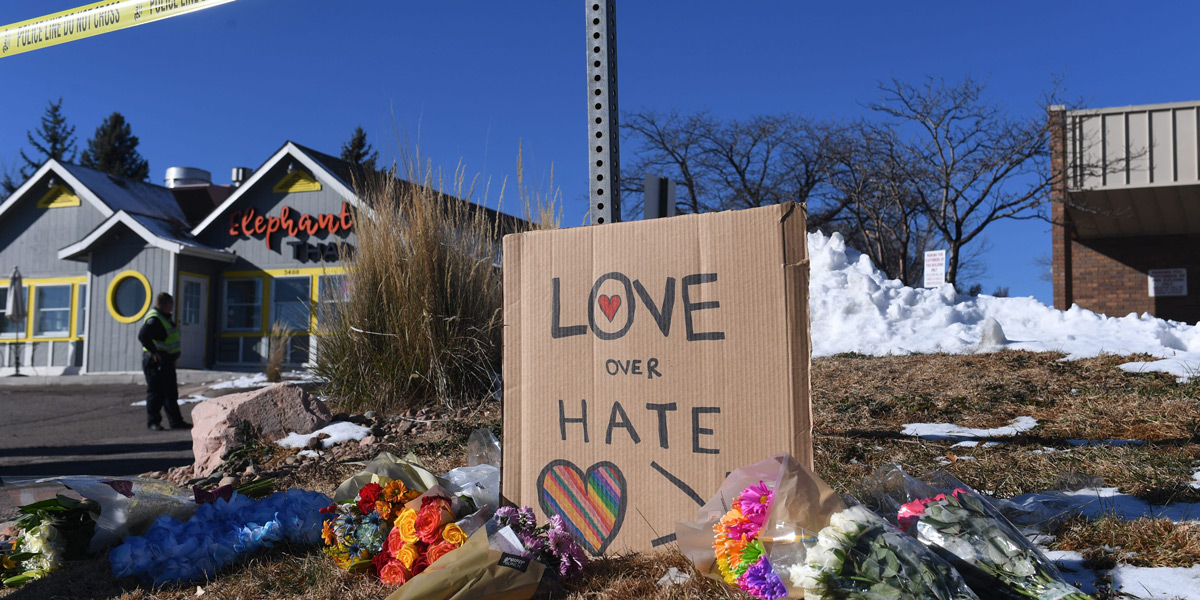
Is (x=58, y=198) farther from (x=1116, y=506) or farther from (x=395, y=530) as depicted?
(x=1116, y=506)

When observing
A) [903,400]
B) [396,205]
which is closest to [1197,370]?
[903,400]

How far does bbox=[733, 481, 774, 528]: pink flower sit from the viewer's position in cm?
188

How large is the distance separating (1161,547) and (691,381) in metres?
1.25

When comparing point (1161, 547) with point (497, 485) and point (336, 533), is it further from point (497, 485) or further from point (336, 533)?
point (336, 533)

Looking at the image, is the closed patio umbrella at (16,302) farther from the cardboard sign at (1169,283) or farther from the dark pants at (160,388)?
the cardboard sign at (1169,283)

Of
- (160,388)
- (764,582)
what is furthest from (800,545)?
(160,388)

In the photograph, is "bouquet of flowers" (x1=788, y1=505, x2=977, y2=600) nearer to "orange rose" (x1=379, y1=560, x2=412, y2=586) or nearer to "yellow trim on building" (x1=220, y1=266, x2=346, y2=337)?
"orange rose" (x1=379, y1=560, x2=412, y2=586)

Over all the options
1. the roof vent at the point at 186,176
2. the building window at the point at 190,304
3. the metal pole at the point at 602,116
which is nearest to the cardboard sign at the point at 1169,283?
the metal pole at the point at 602,116

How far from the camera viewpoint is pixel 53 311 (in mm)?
18391

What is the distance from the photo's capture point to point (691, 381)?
227 centimetres

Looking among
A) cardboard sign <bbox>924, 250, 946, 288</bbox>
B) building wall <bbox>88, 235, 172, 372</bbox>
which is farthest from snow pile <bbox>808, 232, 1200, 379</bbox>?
building wall <bbox>88, 235, 172, 372</bbox>

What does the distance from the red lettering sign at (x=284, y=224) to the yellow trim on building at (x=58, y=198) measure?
4465 mm

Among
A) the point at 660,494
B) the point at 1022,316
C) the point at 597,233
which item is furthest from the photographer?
the point at 1022,316

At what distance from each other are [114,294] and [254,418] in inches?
590
